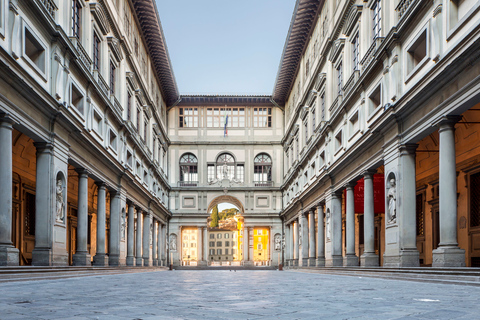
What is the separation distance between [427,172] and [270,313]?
73.4ft

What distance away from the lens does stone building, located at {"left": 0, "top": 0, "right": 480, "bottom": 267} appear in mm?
15578

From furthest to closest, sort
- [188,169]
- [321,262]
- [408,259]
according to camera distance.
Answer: [188,169], [321,262], [408,259]

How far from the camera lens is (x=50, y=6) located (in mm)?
19547

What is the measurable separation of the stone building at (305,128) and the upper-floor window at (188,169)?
7250 mm

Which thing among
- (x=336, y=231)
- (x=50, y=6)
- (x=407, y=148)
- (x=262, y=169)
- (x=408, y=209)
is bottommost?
(x=336, y=231)

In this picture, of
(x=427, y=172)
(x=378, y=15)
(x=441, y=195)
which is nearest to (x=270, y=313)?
(x=441, y=195)

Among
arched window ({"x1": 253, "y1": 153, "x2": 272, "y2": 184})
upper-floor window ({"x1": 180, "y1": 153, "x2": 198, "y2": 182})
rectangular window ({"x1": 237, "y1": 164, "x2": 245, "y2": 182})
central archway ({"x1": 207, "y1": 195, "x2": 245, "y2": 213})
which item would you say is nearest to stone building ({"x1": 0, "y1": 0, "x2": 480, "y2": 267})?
arched window ({"x1": 253, "y1": 153, "x2": 272, "y2": 184})

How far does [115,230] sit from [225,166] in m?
28.0

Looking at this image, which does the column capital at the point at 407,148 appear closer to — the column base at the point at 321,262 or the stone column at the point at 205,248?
the column base at the point at 321,262

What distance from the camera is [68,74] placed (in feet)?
70.0

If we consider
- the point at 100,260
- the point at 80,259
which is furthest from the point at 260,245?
the point at 80,259

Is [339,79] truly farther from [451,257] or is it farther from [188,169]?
[188,169]

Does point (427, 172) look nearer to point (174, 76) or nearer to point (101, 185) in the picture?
point (101, 185)

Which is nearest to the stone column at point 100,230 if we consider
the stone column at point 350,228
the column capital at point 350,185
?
the stone column at point 350,228
